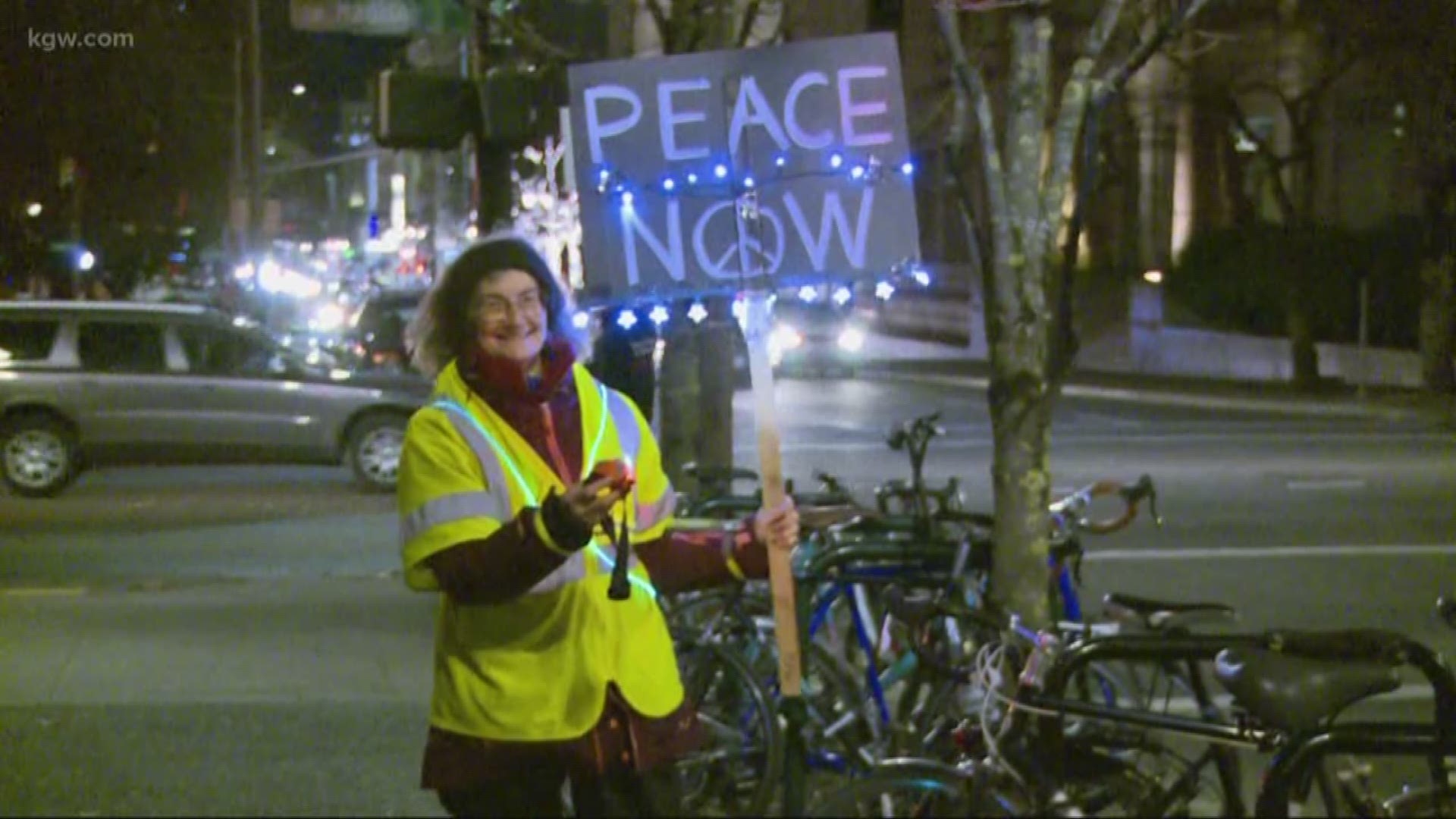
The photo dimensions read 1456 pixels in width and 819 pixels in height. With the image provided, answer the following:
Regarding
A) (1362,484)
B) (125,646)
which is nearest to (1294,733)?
(125,646)

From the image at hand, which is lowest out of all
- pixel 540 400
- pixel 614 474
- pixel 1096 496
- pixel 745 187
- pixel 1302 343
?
pixel 1302 343

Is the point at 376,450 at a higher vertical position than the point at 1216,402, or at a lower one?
higher

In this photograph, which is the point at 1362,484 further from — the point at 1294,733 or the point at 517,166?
the point at 517,166

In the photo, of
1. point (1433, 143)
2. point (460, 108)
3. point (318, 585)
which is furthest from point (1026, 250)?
point (1433, 143)

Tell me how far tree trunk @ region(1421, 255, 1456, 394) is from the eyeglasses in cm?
2518

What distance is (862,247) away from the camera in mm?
6129

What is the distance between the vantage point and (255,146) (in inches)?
1426

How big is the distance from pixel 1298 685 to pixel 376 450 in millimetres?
13121

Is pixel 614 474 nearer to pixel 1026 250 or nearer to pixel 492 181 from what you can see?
pixel 1026 250

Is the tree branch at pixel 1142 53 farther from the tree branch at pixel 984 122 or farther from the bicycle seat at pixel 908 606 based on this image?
the bicycle seat at pixel 908 606

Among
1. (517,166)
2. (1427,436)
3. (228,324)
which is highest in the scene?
(517,166)

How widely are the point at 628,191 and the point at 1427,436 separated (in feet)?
58.6

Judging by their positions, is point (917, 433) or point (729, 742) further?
point (917, 433)

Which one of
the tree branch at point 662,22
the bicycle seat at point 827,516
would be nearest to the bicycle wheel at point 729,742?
the bicycle seat at point 827,516
